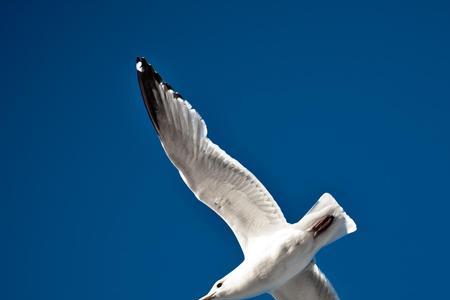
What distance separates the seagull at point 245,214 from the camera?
8.20m

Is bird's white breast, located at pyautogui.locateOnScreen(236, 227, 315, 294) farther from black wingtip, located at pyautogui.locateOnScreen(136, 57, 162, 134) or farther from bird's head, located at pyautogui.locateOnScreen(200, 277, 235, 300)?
black wingtip, located at pyautogui.locateOnScreen(136, 57, 162, 134)

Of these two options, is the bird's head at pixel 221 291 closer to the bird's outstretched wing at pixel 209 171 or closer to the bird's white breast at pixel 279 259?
the bird's white breast at pixel 279 259

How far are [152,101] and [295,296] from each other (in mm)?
2444

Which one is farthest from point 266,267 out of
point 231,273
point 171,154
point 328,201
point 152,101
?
point 152,101

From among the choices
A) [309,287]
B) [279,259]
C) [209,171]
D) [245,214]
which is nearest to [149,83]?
[209,171]

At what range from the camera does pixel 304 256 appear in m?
8.27

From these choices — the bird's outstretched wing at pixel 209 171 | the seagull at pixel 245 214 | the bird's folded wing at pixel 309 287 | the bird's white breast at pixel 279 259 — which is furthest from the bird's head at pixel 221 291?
the bird's folded wing at pixel 309 287

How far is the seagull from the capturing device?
820 cm

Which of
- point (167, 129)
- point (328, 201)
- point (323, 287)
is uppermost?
point (167, 129)

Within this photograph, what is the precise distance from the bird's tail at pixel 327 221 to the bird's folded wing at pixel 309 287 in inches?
23.2

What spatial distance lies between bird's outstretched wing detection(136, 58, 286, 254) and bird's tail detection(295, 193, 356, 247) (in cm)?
35

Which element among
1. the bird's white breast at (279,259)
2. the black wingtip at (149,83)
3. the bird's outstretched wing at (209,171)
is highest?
the black wingtip at (149,83)

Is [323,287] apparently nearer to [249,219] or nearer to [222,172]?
[249,219]

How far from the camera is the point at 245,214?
340 inches
